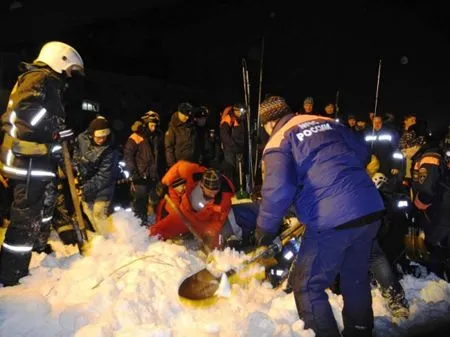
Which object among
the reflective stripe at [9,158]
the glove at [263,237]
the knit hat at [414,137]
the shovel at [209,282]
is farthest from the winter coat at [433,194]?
the reflective stripe at [9,158]

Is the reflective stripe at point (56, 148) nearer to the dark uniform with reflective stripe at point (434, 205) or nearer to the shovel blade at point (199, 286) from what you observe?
the shovel blade at point (199, 286)

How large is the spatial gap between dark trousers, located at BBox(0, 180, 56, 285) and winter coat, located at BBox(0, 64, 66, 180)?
0.43ft

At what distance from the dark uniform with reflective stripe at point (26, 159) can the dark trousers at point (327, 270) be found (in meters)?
2.34

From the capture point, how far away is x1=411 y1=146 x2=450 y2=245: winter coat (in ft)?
15.3

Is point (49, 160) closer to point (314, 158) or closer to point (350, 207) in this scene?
point (314, 158)

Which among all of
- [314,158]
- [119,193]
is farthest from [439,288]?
[119,193]

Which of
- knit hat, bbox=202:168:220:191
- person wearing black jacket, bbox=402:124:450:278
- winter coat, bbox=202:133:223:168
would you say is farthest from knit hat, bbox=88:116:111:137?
winter coat, bbox=202:133:223:168

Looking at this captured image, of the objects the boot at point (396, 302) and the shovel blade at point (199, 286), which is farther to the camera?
the boot at point (396, 302)

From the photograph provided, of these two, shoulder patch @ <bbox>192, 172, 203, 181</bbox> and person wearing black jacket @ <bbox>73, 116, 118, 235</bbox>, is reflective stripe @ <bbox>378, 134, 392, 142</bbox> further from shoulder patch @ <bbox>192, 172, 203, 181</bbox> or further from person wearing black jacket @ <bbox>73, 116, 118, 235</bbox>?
person wearing black jacket @ <bbox>73, 116, 118, 235</bbox>

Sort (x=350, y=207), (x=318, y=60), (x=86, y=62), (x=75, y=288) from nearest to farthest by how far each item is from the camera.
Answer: (x=350, y=207)
(x=75, y=288)
(x=86, y=62)
(x=318, y=60)

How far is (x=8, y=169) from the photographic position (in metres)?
3.62

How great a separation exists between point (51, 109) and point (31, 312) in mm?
1759

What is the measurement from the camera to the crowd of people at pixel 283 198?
9.48 feet

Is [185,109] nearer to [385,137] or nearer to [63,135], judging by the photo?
[63,135]
